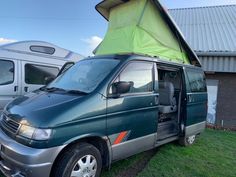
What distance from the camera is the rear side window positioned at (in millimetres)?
6123

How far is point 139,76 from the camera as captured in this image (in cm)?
444

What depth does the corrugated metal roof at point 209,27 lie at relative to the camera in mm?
10664

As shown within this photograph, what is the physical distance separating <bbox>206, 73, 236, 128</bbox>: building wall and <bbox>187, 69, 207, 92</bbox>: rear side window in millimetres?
4102

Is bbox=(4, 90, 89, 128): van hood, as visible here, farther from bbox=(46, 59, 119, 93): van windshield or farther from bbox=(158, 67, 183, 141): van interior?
bbox=(158, 67, 183, 141): van interior

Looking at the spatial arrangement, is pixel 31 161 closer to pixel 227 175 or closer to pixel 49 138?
pixel 49 138

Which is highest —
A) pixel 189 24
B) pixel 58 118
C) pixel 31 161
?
pixel 189 24

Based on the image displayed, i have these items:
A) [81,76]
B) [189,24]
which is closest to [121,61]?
[81,76]

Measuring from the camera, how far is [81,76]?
4.32 meters

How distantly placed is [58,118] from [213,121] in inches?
356

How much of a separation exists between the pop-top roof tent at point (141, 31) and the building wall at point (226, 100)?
381 centimetres

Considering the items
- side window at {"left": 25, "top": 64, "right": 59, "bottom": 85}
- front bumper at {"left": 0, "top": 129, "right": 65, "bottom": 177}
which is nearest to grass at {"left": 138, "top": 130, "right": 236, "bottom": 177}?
front bumper at {"left": 0, "top": 129, "right": 65, "bottom": 177}

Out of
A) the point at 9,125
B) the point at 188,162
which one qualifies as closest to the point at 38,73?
the point at 9,125

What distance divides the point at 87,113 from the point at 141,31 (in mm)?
3606

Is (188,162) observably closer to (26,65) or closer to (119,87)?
(119,87)
